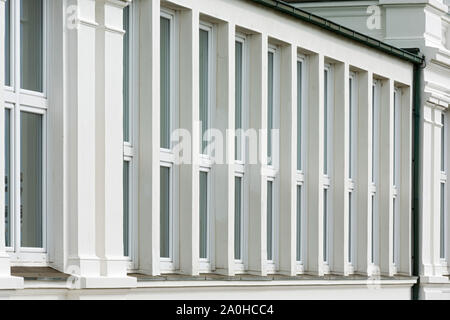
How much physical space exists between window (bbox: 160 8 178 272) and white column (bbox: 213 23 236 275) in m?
0.91

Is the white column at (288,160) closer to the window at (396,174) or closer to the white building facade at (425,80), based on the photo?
the window at (396,174)

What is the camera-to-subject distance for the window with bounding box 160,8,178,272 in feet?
55.8

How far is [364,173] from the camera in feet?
73.7

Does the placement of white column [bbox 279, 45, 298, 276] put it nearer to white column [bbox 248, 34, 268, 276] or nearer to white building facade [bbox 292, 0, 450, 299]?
white column [bbox 248, 34, 268, 276]

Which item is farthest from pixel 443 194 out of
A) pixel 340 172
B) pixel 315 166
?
pixel 315 166

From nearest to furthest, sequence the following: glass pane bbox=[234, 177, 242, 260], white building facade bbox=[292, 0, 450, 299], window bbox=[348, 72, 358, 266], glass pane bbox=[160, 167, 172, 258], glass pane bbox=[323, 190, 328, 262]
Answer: glass pane bbox=[160, 167, 172, 258]
glass pane bbox=[234, 177, 242, 260]
glass pane bbox=[323, 190, 328, 262]
window bbox=[348, 72, 358, 266]
white building facade bbox=[292, 0, 450, 299]

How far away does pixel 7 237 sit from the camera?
14.3m

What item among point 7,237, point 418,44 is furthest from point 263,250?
point 418,44

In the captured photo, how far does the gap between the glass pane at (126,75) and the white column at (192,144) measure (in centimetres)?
101

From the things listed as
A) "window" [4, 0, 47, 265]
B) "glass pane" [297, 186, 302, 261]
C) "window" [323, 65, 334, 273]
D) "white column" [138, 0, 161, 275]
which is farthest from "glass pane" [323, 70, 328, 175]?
"window" [4, 0, 47, 265]

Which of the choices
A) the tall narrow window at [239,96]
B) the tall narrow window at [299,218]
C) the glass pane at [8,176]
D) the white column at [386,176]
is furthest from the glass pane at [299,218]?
the glass pane at [8,176]

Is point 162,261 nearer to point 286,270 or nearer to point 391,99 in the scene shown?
point 286,270

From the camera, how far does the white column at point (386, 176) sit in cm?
2316

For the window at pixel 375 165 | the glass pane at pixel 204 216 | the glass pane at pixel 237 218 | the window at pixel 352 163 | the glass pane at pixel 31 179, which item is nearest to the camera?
the glass pane at pixel 31 179
